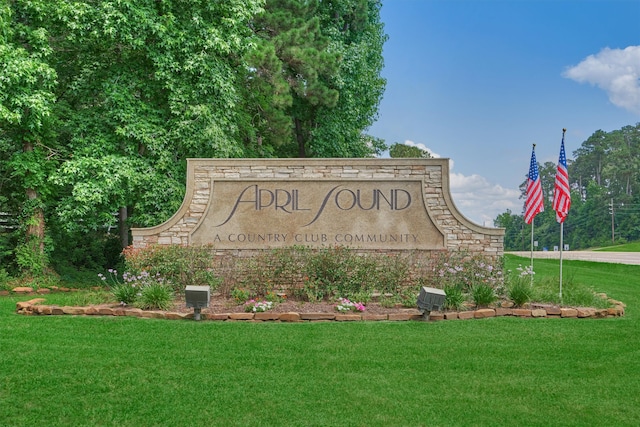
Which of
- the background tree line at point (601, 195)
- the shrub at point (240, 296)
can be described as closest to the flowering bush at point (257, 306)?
the shrub at point (240, 296)

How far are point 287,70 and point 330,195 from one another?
1005 cm

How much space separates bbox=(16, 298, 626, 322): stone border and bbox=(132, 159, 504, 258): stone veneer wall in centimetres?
245

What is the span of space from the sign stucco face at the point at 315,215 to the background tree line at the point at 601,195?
169 feet

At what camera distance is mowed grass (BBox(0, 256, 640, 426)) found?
4.71 m

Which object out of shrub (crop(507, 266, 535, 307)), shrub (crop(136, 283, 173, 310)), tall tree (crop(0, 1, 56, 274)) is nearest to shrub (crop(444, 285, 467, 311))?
shrub (crop(507, 266, 535, 307))

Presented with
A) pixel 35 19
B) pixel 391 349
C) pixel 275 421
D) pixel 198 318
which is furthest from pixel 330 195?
pixel 35 19

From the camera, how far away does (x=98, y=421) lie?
15.1 feet

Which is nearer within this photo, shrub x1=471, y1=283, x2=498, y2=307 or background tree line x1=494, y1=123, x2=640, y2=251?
shrub x1=471, y1=283, x2=498, y2=307

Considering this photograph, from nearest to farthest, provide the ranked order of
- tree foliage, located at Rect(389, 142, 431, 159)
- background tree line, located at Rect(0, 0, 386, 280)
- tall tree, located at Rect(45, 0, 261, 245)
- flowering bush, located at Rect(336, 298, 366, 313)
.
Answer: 1. flowering bush, located at Rect(336, 298, 366, 313)
2. background tree line, located at Rect(0, 0, 386, 280)
3. tall tree, located at Rect(45, 0, 261, 245)
4. tree foliage, located at Rect(389, 142, 431, 159)

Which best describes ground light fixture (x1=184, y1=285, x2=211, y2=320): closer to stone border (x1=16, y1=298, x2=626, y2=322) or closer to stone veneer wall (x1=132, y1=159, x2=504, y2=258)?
stone border (x1=16, y1=298, x2=626, y2=322)

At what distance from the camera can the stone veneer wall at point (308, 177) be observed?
11.3 m

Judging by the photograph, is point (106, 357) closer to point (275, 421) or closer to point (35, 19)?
point (275, 421)

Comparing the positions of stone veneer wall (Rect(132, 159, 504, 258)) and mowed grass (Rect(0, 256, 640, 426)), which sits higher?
stone veneer wall (Rect(132, 159, 504, 258))

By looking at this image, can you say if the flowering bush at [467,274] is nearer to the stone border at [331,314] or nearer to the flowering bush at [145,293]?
the stone border at [331,314]
